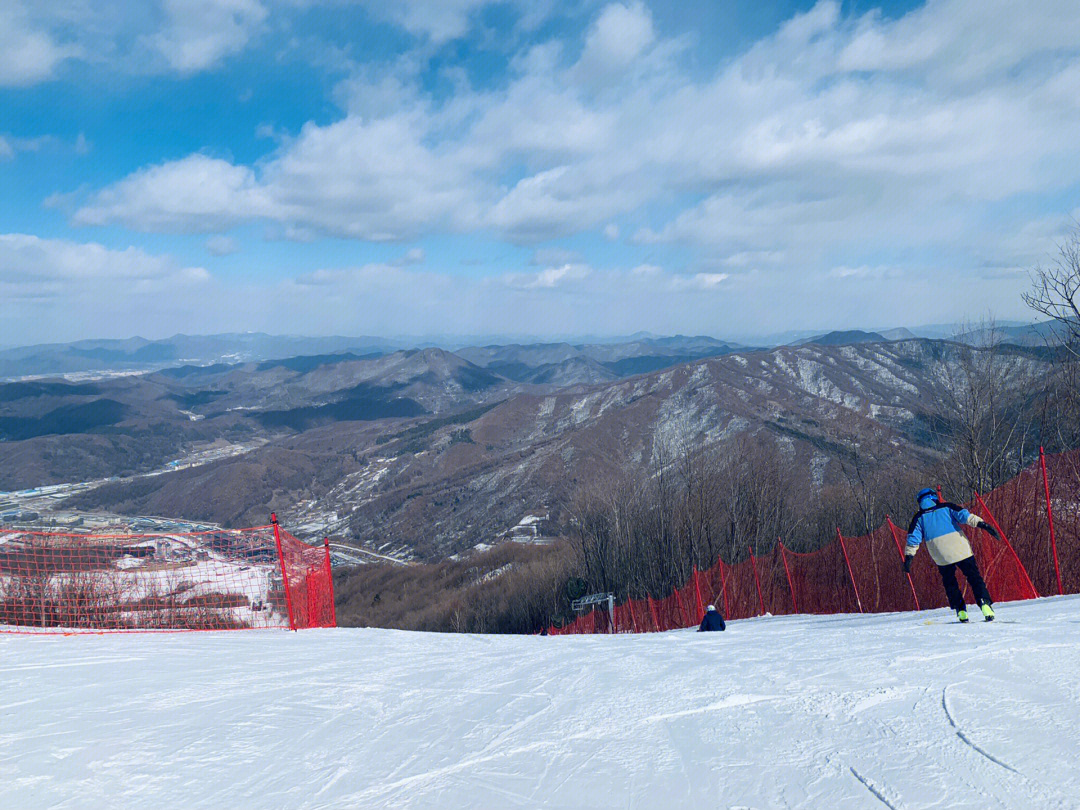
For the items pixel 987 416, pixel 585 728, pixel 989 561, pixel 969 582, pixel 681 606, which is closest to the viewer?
pixel 585 728

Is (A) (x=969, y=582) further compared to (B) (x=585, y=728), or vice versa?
(A) (x=969, y=582)

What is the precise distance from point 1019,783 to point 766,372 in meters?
126

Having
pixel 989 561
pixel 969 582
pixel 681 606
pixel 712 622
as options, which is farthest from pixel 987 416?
pixel 969 582

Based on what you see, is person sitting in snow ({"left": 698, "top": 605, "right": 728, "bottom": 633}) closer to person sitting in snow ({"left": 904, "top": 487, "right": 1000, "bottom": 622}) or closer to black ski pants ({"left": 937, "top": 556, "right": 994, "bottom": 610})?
person sitting in snow ({"left": 904, "top": 487, "right": 1000, "bottom": 622})

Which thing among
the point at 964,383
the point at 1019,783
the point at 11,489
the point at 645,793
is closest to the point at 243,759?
the point at 645,793

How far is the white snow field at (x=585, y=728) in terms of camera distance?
3426 mm

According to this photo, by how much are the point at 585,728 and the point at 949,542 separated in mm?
5091

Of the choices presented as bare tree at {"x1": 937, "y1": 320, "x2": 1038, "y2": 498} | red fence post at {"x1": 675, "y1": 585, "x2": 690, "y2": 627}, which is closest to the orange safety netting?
red fence post at {"x1": 675, "y1": 585, "x2": 690, "y2": 627}

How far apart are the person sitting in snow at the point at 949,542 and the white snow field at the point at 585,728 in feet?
1.33

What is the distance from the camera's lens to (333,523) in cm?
10150

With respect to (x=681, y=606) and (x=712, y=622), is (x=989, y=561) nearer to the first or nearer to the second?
(x=712, y=622)

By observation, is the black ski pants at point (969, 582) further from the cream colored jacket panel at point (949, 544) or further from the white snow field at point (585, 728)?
the white snow field at point (585, 728)

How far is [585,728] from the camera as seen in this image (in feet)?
14.8

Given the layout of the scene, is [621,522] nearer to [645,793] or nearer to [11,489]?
[645,793]
